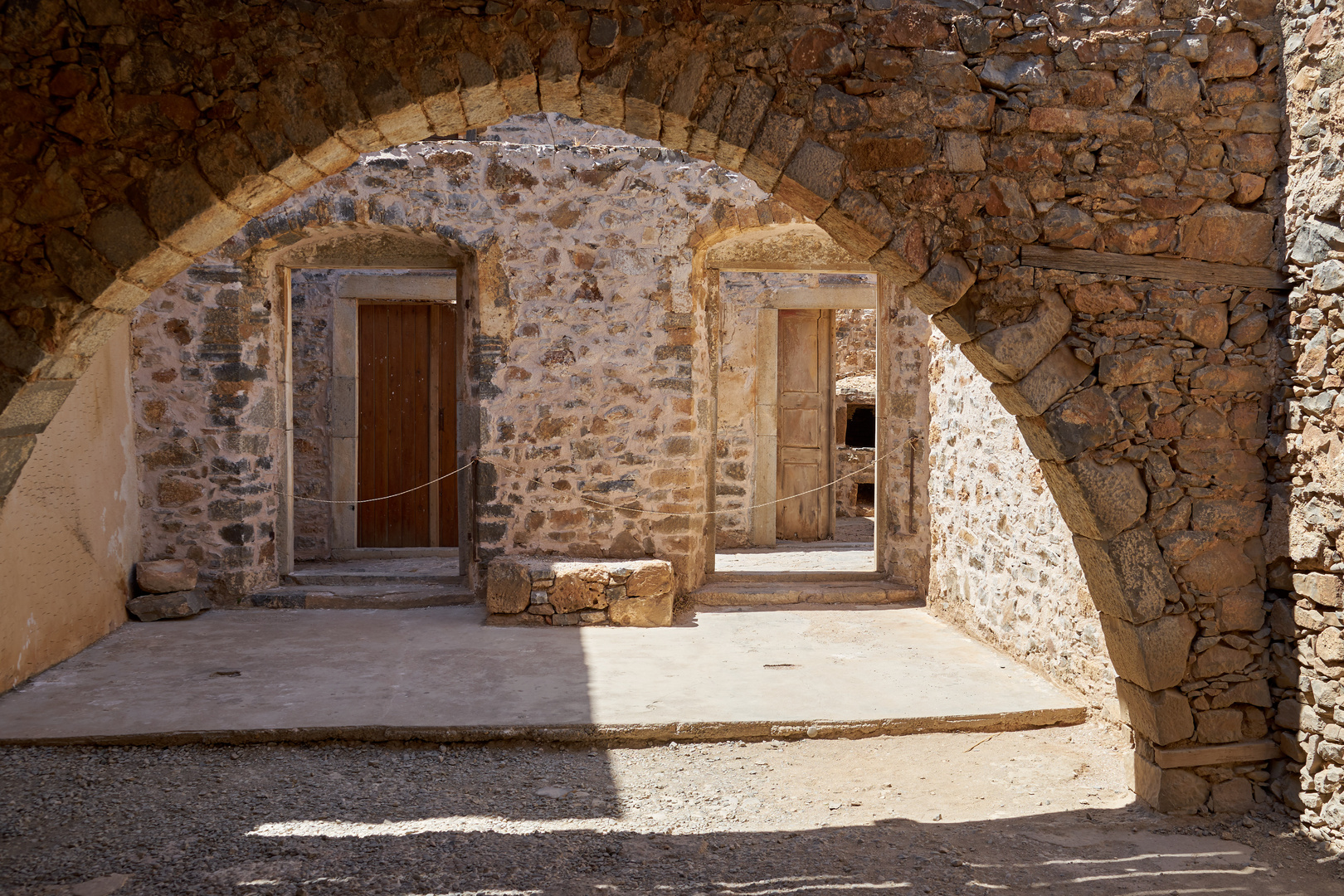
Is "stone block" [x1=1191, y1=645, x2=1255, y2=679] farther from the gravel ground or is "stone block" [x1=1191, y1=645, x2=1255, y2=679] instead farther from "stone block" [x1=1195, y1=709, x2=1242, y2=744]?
the gravel ground

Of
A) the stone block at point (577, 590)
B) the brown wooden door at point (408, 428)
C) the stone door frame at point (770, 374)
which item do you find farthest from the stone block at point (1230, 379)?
the brown wooden door at point (408, 428)

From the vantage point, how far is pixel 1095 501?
3055mm

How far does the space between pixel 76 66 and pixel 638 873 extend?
2.78m

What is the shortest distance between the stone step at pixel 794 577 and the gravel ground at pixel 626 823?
296cm

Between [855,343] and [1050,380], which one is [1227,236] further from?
[855,343]

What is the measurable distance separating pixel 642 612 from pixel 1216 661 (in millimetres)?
3400

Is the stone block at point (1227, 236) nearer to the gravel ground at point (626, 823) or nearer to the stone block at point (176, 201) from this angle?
the gravel ground at point (626, 823)

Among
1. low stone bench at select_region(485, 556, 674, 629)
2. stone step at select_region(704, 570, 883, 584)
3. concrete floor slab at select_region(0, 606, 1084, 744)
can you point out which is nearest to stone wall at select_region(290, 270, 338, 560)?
concrete floor slab at select_region(0, 606, 1084, 744)

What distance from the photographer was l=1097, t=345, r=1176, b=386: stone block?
9.97 ft

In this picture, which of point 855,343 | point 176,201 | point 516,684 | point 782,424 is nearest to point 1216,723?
point 516,684

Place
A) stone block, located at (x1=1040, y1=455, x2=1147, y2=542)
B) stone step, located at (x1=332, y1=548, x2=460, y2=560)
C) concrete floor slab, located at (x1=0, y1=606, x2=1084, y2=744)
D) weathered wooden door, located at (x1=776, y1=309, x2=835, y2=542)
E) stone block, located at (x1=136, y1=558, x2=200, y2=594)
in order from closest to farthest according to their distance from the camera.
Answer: stone block, located at (x1=1040, y1=455, x2=1147, y2=542), concrete floor slab, located at (x1=0, y1=606, x2=1084, y2=744), stone block, located at (x1=136, y1=558, x2=200, y2=594), stone step, located at (x1=332, y1=548, x2=460, y2=560), weathered wooden door, located at (x1=776, y1=309, x2=835, y2=542)

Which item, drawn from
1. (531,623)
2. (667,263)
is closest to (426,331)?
(667,263)

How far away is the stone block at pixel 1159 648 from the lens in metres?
3.10

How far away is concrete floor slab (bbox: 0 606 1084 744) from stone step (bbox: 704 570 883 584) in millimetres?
958
